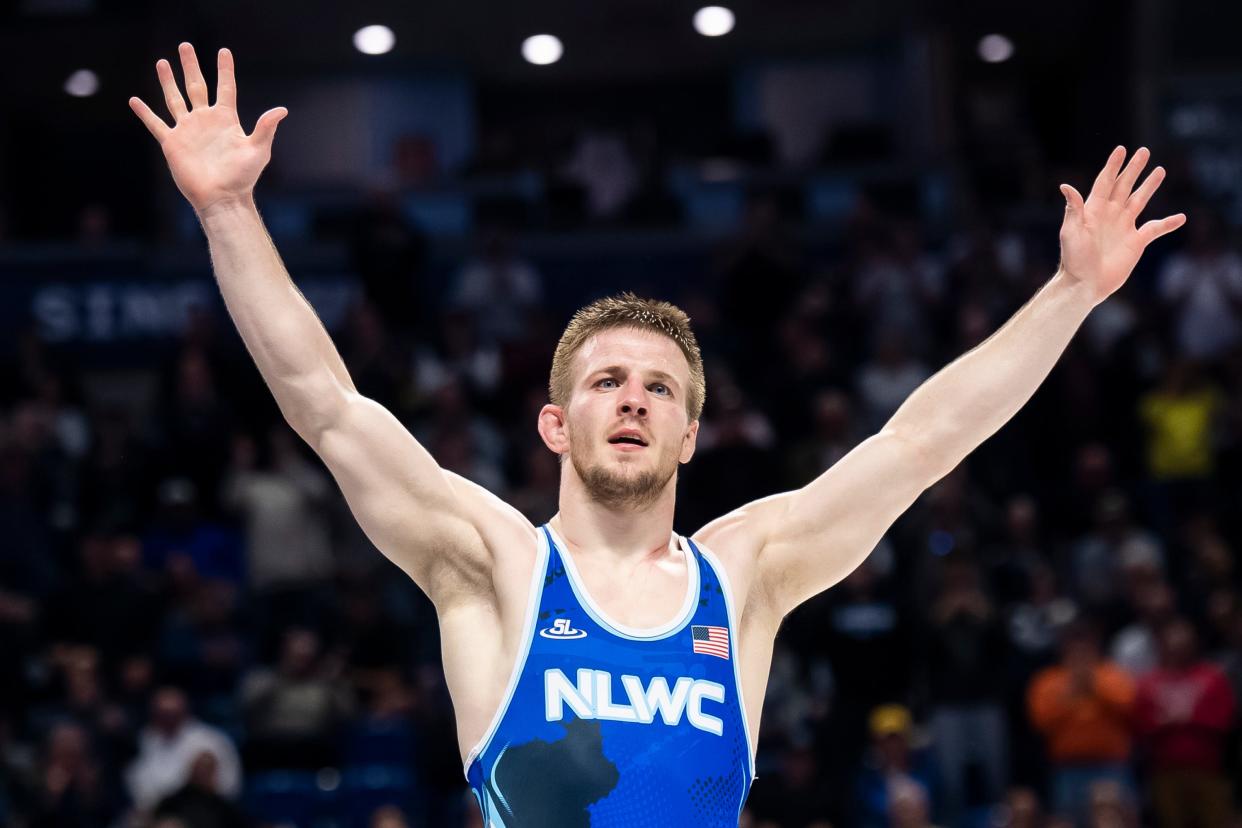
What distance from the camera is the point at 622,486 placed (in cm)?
560

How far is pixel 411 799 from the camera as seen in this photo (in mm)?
14102

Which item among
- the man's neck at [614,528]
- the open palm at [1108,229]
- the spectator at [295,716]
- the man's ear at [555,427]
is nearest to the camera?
the man's neck at [614,528]

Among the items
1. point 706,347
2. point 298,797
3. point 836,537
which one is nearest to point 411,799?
point 298,797

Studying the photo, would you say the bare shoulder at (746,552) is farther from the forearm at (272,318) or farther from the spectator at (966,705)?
the spectator at (966,705)

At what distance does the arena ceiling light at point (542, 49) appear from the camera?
2688 cm

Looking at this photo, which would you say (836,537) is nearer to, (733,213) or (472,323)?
(472,323)

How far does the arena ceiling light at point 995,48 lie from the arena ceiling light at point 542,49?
20.8ft

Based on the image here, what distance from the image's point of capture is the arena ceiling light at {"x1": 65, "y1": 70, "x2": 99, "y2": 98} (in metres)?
27.0

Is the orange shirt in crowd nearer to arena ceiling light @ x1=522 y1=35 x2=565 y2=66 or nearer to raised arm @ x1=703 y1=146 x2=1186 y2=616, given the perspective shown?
raised arm @ x1=703 y1=146 x2=1186 y2=616

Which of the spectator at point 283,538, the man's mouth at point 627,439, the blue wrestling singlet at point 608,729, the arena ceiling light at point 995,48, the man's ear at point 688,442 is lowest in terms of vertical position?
the blue wrestling singlet at point 608,729

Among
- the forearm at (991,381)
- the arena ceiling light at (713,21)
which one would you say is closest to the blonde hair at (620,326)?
the forearm at (991,381)

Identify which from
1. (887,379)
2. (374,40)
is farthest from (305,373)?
(374,40)

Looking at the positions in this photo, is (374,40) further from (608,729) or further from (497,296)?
(608,729)

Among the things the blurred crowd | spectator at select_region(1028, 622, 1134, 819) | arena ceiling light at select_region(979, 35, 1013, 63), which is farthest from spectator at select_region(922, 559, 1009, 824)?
arena ceiling light at select_region(979, 35, 1013, 63)
